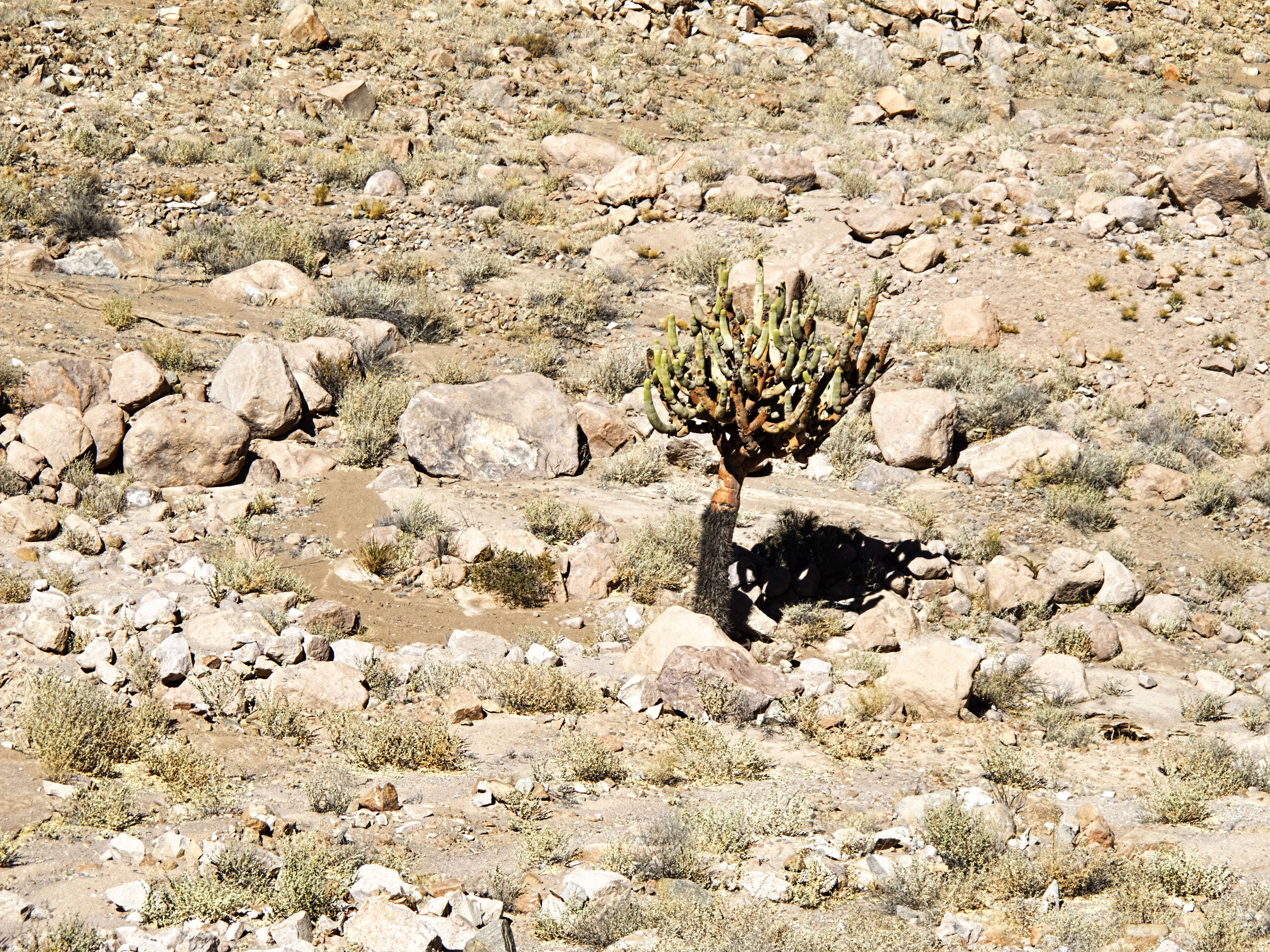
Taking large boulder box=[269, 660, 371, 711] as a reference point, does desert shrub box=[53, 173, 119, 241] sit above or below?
above

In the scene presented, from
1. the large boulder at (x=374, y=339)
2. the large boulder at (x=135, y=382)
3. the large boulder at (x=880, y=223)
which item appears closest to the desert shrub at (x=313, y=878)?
the large boulder at (x=135, y=382)

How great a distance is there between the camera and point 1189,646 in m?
9.70

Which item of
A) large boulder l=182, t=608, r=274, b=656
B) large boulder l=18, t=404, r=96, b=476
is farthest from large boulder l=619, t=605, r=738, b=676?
large boulder l=18, t=404, r=96, b=476

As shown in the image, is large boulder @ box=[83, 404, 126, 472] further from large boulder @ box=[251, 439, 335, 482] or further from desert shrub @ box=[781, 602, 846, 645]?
desert shrub @ box=[781, 602, 846, 645]

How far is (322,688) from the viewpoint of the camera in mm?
7473

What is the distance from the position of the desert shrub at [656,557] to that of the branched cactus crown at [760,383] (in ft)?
4.75

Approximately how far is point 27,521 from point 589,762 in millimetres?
5896

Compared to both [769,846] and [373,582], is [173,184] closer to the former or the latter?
[373,582]

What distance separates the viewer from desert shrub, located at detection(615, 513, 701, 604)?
32.3 ft

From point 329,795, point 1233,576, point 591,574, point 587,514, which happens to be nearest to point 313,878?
point 329,795

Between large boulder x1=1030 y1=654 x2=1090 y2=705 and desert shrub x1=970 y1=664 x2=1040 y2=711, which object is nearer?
desert shrub x1=970 y1=664 x2=1040 y2=711

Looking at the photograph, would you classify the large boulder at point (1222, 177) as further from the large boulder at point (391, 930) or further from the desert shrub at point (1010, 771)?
the large boulder at point (391, 930)

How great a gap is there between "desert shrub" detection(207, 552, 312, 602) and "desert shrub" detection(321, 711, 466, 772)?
87.2 inches

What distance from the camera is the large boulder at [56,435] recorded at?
1003 cm
